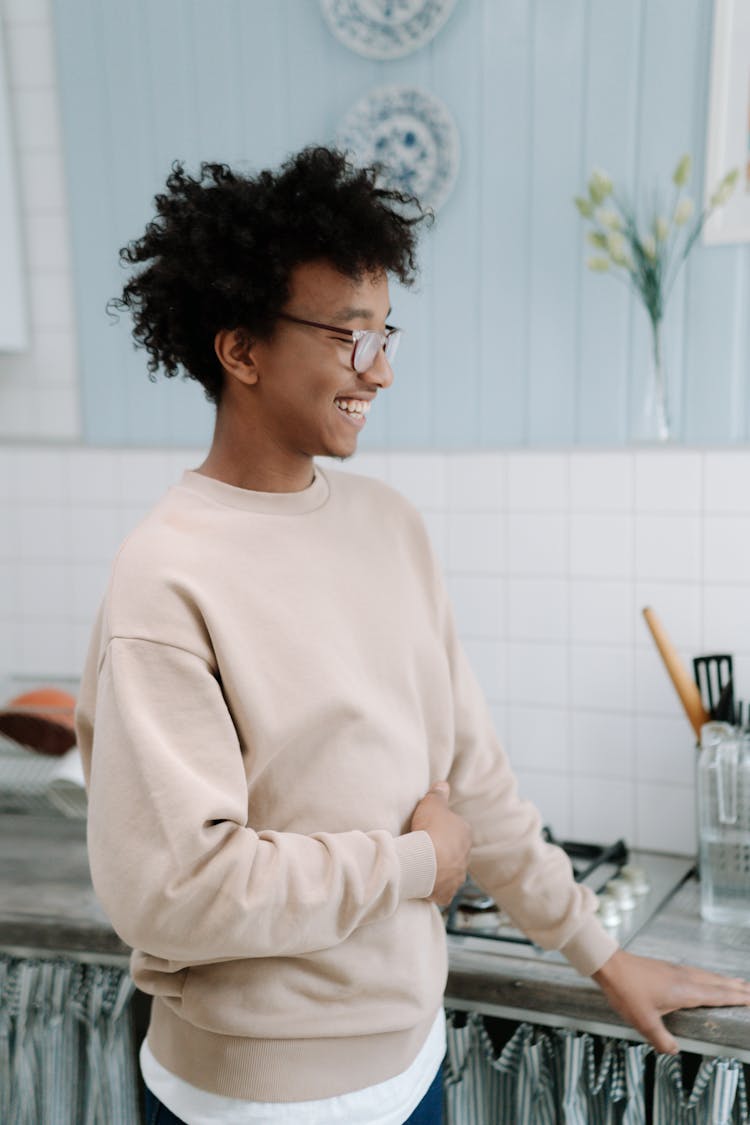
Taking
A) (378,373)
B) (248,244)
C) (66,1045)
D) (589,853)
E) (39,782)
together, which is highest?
(248,244)

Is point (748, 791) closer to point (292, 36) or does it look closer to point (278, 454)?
point (278, 454)

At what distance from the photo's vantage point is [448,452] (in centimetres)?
193

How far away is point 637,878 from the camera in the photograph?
5.46 ft

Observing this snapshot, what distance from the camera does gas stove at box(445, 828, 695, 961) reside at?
4.87ft

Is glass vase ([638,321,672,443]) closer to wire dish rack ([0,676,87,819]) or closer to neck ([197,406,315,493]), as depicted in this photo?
neck ([197,406,315,493])

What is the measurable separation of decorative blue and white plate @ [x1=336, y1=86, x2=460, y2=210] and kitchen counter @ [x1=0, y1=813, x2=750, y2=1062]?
1.19 meters

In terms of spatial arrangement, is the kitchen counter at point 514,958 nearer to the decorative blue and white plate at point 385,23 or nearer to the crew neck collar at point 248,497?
the crew neck collar at point 248,497

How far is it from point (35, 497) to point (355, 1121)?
1447 millimetres

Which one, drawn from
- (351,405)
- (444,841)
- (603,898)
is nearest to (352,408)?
(351,405)

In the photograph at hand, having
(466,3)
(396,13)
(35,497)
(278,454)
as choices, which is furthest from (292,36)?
(278,454)

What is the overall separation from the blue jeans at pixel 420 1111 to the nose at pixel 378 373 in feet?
2.40

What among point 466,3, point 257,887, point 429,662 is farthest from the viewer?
point 466,3

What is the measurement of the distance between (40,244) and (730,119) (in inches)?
49.2

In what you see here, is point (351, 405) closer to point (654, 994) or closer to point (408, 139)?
point (654, 994)
